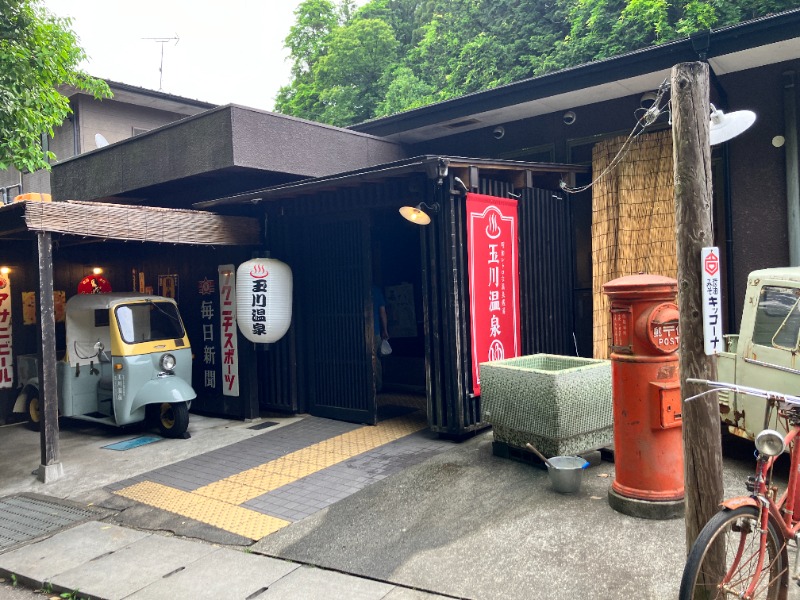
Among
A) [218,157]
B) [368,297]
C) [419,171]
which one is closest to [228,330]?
[368,297]

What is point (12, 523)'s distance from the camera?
5953 mm

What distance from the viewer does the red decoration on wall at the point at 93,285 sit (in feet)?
35.6

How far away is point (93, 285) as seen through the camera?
10.9 meters

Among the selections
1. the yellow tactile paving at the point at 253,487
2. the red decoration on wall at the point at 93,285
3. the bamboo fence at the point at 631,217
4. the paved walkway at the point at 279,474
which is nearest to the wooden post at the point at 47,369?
the paved walkway at the point at 279,474

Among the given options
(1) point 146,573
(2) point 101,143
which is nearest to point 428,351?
(1) point 146,573

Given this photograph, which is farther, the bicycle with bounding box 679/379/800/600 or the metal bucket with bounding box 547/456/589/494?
the metal bucket with bounding box 547/456/589/494

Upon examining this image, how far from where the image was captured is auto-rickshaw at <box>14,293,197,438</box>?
8555mm

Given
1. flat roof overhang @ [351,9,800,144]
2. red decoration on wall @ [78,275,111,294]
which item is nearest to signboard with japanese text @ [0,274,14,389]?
red decoration on wall @ [78,275,111,294]

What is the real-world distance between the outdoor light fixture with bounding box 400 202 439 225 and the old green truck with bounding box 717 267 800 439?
342 centimetres

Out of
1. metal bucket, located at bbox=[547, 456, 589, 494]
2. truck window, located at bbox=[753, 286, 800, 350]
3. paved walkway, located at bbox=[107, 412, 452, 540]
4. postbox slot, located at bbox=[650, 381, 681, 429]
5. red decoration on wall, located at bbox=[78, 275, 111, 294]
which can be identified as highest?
red decoration on wall, located at bbox=[78, 275, 111, 294]

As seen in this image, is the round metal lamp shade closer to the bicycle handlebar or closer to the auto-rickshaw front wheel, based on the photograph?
the auto-rickshaw front wheel

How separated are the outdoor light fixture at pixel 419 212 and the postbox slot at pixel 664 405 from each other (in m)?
3.32

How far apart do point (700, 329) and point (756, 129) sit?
19.2ft

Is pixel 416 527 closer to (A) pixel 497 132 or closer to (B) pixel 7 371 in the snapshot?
(A) pixel 497 132
